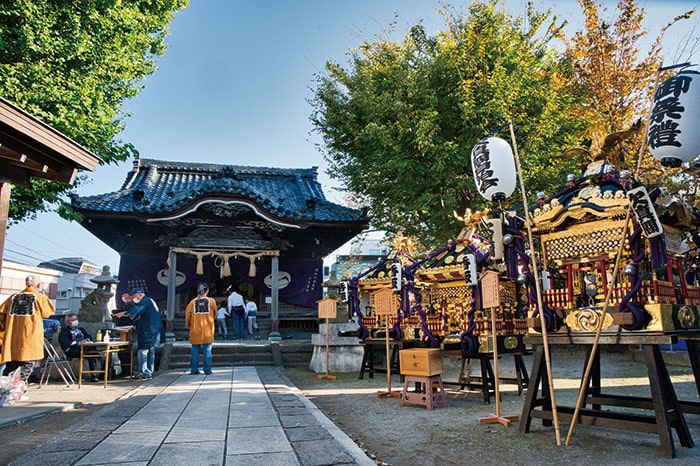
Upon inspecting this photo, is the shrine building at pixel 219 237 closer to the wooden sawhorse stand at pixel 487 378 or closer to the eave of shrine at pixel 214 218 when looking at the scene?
the eave of shrine at pixel 214 218

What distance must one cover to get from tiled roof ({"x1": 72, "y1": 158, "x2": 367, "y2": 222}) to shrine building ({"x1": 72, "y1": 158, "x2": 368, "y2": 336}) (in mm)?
41

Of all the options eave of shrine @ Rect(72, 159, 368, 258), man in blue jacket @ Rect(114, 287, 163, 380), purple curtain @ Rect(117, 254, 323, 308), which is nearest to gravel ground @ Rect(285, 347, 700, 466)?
man in blue jacket @ Rect(114, 287, 163, 380)

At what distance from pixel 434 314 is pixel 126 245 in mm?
12194

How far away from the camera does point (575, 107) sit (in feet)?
44.5

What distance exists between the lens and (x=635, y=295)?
4418 mm

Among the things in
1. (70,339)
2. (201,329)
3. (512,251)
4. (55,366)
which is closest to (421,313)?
(512,251)

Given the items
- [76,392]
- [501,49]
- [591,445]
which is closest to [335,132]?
[501,49]

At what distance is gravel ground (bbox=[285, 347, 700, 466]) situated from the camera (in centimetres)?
409

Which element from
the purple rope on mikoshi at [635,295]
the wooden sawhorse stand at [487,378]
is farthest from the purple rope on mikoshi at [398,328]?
the purple rope on mikoshi at [635,295]

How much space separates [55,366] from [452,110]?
40.4ft

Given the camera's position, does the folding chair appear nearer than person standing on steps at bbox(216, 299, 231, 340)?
Yes

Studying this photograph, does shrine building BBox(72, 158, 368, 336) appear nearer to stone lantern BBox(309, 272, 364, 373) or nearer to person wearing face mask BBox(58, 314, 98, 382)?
stone lantern BBox(309, 272, 364, 373)

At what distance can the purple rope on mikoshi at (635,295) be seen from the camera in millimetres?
4340

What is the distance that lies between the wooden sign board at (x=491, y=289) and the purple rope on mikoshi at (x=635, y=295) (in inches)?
60.5
